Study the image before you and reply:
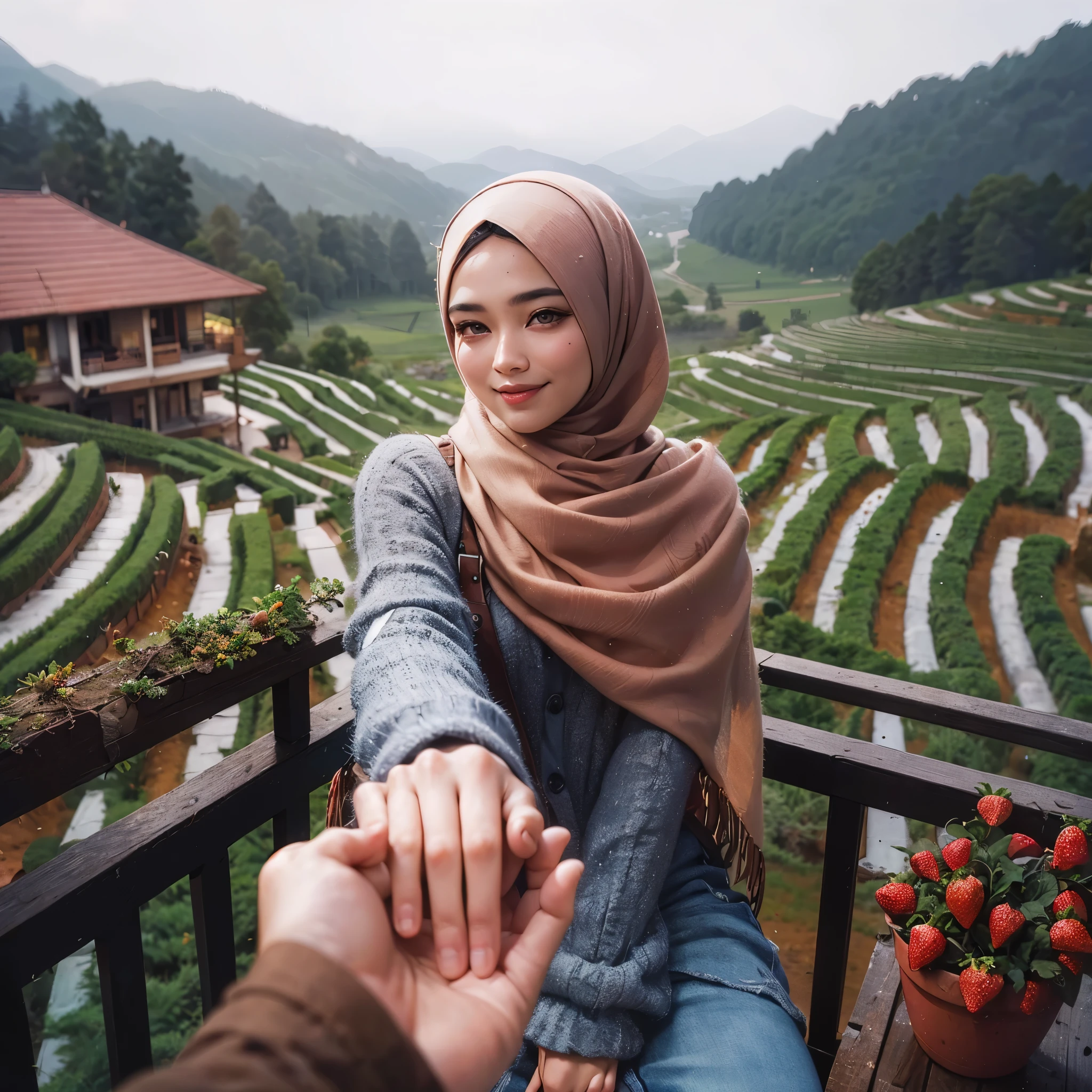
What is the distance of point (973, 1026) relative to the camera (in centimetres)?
124

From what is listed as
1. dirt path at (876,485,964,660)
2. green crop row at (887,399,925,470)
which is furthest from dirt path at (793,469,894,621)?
dirt path at (876,485,964,660)

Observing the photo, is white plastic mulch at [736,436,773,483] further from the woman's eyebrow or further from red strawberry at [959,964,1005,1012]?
the woman's eyebrow

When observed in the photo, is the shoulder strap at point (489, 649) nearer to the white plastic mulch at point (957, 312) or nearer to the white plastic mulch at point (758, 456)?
the white plastic mulch at point (758, 456)

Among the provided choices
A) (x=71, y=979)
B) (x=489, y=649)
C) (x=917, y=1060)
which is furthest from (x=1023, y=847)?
(x=71, y=979)

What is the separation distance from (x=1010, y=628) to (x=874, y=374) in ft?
4.53

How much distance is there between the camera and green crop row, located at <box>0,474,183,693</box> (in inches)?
85.6

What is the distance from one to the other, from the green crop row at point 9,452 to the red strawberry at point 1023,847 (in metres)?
2.51

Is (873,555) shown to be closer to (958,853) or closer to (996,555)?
(996,555)

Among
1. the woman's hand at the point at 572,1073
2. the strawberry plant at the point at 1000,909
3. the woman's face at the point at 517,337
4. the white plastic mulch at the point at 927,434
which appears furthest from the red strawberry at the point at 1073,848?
the white plastic mulch at the point at 927,434

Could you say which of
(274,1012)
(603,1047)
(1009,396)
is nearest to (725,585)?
(603,1047)

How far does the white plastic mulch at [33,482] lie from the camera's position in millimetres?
2238

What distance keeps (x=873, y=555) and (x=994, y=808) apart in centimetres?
295

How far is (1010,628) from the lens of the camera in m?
3.78

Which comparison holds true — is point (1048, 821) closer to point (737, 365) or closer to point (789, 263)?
point (737, 365)
